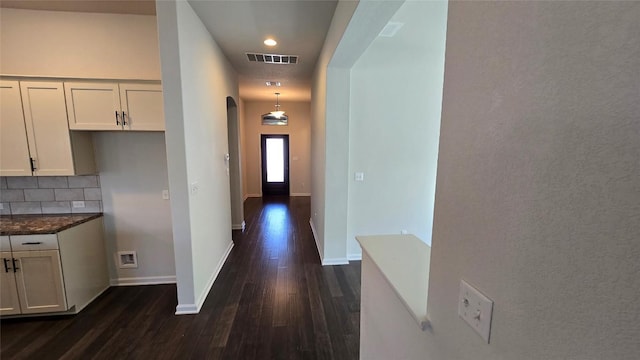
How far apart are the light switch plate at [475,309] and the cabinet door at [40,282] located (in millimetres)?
3203

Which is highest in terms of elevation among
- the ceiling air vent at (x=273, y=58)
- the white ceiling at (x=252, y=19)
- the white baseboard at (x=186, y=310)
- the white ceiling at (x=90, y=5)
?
the ceiling air vent at (x=273, y=58)

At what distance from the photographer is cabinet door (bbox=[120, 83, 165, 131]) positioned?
97.7 inches

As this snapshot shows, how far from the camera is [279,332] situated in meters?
2.17

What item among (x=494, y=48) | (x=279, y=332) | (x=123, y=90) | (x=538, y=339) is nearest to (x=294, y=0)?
(x=123, y=90)

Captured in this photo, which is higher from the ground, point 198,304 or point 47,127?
point 47,127

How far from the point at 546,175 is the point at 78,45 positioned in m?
3.61

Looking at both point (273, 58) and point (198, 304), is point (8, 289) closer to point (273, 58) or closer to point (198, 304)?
point (198, 304)

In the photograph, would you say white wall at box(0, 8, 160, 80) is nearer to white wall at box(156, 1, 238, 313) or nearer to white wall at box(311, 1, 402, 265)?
white wall at box(156, 1, 238, 313)

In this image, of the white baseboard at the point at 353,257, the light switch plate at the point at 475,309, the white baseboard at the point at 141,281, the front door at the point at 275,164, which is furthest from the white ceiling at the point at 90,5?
the front door at the point at 275,164

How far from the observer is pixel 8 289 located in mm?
2248

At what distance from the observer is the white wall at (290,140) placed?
752cm

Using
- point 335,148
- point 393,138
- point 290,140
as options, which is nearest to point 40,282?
point 335,148

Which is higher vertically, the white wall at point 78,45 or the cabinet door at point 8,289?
the white wall at point 78,45

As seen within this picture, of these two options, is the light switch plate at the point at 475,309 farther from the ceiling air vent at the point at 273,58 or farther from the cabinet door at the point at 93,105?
the ceiling air vent at the point at 273,58
